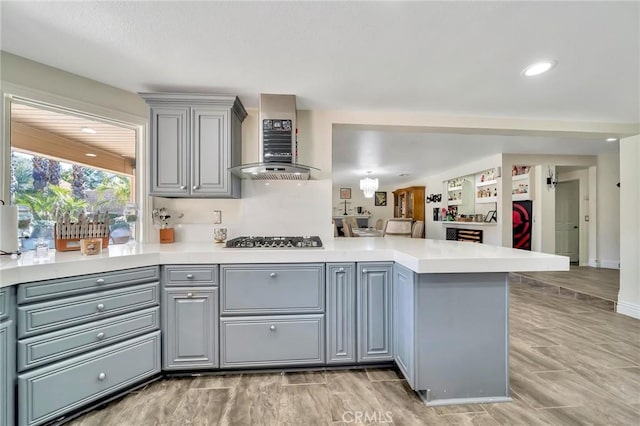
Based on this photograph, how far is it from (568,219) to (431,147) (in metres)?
4.98

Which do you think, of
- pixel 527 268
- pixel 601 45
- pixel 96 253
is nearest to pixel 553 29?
pixel 601 45

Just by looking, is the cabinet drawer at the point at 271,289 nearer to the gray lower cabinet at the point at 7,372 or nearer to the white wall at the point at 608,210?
the gray lower cabinet at the point at 7,372

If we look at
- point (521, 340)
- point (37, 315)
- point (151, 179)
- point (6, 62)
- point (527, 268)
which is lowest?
point (521, 340)

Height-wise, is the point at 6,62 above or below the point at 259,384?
above

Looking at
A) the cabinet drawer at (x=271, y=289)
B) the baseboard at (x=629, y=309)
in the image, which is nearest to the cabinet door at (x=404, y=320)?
the cabinet drawer at (x=271, y=289)

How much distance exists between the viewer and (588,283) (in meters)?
4.26

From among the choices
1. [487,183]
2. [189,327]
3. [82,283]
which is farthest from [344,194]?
[82,283]

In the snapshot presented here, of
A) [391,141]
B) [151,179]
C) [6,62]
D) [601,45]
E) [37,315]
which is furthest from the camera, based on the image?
[391,141]

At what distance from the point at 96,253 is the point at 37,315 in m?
0.42

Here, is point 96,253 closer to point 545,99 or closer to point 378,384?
point 378,384

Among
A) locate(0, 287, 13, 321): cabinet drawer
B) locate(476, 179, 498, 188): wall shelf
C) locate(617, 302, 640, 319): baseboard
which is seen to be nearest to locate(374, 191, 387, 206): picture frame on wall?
locate(476, 179, 498, 188): wall shelf

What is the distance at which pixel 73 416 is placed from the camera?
152cm

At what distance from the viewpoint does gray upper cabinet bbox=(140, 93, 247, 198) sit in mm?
2199

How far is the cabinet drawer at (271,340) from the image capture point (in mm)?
1888
